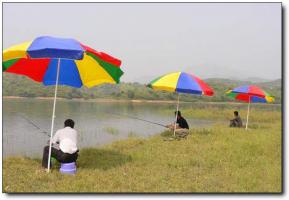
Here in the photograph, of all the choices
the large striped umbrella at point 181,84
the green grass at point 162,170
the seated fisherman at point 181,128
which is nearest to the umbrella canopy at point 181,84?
the large striped umbrella at point 181,84

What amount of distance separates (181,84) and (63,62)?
425 cm

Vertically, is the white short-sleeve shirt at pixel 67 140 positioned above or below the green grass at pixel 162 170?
above

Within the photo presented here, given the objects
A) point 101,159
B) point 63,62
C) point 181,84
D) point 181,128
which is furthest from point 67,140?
point 181,128

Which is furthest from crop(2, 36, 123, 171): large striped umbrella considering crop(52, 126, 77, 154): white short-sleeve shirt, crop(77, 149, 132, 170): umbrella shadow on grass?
crop(77, 149, 132, 170): umbrella shadow on grass

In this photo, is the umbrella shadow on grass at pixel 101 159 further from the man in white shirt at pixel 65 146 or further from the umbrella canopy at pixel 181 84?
the umbrella canopy at pixel 181 84

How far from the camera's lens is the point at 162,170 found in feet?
26.8

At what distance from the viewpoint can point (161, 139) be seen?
1325cm

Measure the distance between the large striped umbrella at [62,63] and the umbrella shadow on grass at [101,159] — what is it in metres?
1.58

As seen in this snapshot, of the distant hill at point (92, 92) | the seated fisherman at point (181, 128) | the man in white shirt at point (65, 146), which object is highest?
the distant hill at point (92, 92)

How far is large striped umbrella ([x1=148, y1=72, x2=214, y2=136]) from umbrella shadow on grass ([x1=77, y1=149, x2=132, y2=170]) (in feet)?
9.03

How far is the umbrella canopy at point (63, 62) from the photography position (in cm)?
705

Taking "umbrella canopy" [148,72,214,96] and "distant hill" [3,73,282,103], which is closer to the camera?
"umbrella canopy" [148,72,214,96]

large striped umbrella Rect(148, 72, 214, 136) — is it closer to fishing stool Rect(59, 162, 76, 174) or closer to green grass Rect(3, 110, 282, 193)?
green grass Rect(3, 110, 282, 193)

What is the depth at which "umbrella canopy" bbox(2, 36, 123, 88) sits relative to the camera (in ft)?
23.1
